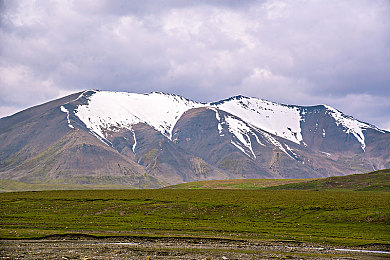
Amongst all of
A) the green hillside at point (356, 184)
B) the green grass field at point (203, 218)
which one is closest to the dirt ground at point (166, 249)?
the green grass field at point (203, 218)

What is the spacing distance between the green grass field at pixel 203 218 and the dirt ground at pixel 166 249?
3.68m

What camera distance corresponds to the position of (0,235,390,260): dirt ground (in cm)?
4725

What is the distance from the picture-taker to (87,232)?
2491 inches

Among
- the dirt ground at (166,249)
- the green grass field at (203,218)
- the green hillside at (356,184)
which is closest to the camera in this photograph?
the dirt ground at (166,249)

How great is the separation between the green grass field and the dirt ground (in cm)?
368

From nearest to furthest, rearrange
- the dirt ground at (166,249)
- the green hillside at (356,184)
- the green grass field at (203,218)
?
the dirt ground at (166,249) → the green grass field at (203,218) → the green hillside at (356,184)

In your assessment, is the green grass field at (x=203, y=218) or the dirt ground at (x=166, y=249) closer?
the dirt ground at (x=166, y=249)

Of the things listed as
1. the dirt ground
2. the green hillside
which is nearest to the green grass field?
the dirt ground

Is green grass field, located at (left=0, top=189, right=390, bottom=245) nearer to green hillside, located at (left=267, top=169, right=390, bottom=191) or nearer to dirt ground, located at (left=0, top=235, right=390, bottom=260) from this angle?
dirt ground, located at (left=0, top=235, right=390, bottom=260)

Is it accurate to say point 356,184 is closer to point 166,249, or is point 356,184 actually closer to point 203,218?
point 203,218

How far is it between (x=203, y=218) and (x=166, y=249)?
A: 34.1 m

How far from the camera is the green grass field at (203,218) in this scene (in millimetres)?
64188

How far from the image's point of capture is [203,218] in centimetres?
8519

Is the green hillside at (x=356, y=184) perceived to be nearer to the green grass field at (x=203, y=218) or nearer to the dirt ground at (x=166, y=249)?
the green grass field at (x=203, y=218)
